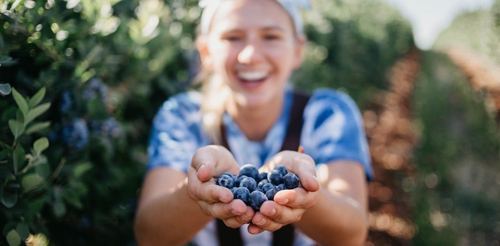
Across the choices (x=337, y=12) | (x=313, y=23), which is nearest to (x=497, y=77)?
(x=313, y=23)

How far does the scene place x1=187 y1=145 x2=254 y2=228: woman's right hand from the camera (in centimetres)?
107

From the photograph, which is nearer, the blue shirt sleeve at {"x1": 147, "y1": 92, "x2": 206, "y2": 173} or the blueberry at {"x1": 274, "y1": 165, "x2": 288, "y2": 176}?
the blueberry at {"x1": 274, "y1": 165, "x2": 288, "y2": 176}

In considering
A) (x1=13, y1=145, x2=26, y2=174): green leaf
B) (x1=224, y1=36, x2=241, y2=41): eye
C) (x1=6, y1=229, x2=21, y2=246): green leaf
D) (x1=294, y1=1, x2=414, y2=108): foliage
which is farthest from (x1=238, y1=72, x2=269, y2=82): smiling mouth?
(x1=294, y1=1, x2=414, y2=108): foliage

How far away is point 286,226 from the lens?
73.5 inches

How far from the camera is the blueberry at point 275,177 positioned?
1.17 metres

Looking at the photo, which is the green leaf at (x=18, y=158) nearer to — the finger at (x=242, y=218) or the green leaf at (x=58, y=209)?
the green leaf at (x=58, y=209)

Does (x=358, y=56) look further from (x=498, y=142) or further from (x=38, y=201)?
(x=38, y=201)

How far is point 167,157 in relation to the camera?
6.01 ft

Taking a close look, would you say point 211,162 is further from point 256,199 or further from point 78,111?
point 78,111

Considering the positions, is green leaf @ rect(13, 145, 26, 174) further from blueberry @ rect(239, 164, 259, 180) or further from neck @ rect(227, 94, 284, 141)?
neck @ rect(227, 94, 284, 141)

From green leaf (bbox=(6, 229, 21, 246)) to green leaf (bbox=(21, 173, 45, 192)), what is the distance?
0.14 metres

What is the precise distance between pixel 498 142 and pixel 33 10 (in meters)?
2.30

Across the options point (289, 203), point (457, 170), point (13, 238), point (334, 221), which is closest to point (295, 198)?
point (289, 203)

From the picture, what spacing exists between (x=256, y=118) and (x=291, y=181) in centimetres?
93
